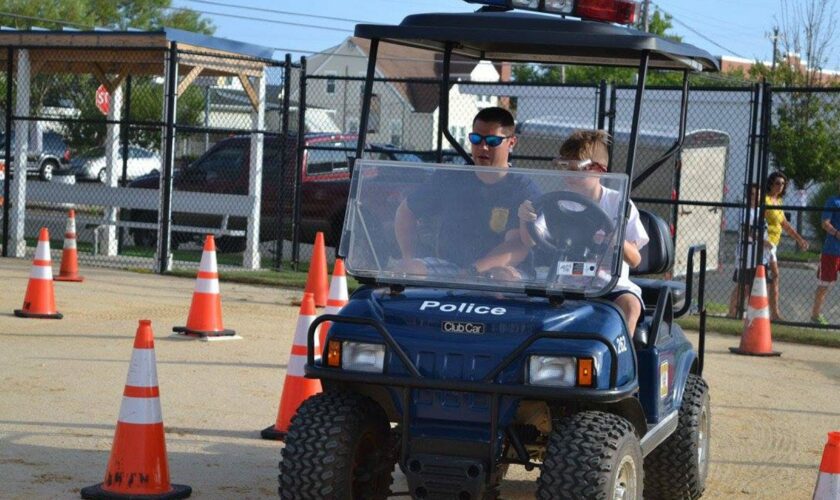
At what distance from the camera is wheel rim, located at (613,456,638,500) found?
4984 millimetres

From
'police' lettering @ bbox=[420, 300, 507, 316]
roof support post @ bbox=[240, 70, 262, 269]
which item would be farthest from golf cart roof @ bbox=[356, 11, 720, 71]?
roof support post @ bbox=[240, 70, 262, 269]

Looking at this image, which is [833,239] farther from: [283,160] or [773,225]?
[283,160]

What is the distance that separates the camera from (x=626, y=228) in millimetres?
5652

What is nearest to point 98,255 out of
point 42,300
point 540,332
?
point 42,300

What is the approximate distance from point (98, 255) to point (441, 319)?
1379cm

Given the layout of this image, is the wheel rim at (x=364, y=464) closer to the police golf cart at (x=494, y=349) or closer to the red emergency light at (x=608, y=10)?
the police golf cart at (x=494, y=349)

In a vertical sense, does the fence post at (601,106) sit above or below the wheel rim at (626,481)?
above

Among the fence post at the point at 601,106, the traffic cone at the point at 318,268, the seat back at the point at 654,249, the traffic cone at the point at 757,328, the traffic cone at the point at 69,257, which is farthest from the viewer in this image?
the fence post at the point at 601,106

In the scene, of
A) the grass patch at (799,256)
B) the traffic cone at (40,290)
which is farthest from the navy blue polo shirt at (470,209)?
the grass patch at (799,256)

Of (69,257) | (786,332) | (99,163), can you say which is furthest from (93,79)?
(786,332)

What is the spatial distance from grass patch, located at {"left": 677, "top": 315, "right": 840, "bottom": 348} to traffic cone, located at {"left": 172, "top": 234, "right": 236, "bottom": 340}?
15.8 ft

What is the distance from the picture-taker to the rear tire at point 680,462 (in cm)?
623

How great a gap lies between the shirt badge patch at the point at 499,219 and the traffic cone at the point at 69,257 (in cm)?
970

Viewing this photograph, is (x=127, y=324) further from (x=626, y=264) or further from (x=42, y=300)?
(x=626, y=264)
